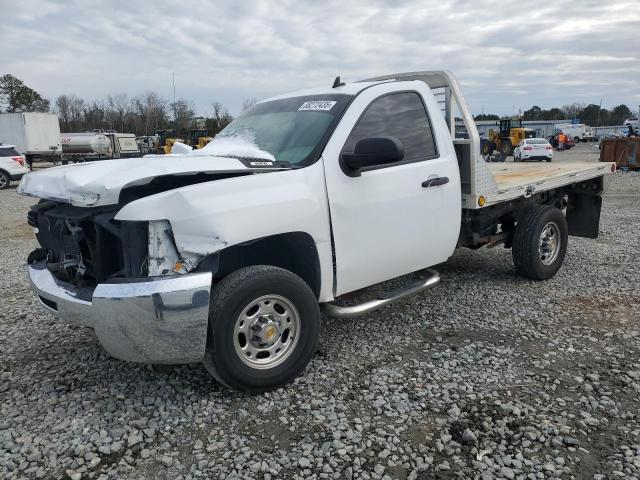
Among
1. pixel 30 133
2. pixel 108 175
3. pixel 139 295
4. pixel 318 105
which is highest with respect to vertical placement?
pixel 30 133

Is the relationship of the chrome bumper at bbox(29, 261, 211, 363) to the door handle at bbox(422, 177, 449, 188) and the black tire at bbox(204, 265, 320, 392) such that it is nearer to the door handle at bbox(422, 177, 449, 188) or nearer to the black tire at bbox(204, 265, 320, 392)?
the black tire at bbox(204, 265, 320, 392)

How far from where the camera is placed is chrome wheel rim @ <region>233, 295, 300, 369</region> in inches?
129

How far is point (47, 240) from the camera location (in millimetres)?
3914

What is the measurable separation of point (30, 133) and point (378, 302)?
32010mm

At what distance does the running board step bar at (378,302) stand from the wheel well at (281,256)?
25 centimetres

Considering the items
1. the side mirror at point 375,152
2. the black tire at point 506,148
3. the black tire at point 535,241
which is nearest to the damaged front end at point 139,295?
the side mirror at point 375,152

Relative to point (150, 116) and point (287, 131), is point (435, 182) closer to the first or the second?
point (287, 131)

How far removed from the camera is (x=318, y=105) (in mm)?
4211

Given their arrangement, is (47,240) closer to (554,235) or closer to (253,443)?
(253,443)

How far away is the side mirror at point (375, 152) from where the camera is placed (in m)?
3.55

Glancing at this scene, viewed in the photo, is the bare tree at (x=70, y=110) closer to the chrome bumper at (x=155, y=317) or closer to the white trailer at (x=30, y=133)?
the white trailer at (x=30, y=133)

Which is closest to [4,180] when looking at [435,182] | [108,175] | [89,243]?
[89,243]

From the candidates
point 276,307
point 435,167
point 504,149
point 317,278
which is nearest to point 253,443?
point 276,307

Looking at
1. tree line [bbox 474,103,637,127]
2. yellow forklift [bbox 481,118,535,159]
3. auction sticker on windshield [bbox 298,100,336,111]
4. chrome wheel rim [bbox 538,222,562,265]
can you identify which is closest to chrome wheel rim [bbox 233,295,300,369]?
auction sticker on windshield [bbox 298,100,336,111]
